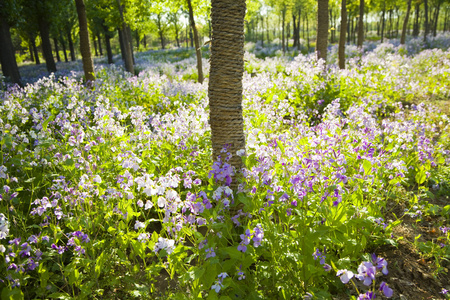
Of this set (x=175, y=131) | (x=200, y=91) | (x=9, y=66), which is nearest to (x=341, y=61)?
(x=200, y=91)

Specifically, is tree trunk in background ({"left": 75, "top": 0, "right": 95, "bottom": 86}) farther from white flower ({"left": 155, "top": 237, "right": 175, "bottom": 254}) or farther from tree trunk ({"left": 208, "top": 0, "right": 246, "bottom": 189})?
white flower ({"left": 155, "top": 237, "right": 175, "bottom": 254})

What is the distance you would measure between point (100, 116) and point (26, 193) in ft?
4.94

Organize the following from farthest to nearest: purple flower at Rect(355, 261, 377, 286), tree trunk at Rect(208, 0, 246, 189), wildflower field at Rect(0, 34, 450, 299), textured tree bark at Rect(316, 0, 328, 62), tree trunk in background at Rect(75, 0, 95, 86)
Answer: textured tree bark at Rect(316, 0, 328, 62)
tree trunk in background at Rect(75, 0, 95, 86)
tree trunk at Rect(208, 0, 246, 189)
wildflower field at Rect(0, 34, 450, 299)
purple flower at Rect(355, 261, 377, 286)

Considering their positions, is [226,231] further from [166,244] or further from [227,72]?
[227,72]

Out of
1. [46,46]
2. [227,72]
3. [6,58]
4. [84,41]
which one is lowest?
[227,72]

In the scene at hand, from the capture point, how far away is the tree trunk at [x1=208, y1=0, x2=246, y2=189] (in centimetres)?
283

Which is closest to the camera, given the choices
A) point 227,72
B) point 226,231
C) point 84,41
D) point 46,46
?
point 226,231

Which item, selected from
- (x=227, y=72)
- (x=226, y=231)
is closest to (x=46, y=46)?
(x=227, y=72)

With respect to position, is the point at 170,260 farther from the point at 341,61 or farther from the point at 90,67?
the point at 341,61

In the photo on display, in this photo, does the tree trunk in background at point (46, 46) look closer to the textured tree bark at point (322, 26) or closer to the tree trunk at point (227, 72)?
the textured tree bark at point (322, 26)

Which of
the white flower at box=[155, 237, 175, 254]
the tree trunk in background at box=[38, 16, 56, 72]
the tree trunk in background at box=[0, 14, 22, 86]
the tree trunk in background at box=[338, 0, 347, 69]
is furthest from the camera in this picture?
the tree trunk in background at box=[38, 16, 56, 72]

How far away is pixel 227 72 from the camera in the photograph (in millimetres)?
2939

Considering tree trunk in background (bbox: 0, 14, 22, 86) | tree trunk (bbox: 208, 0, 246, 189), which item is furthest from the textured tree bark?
tree trunk in background (bbox: 0, 14, 22, 86)

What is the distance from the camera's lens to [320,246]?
272 cm
